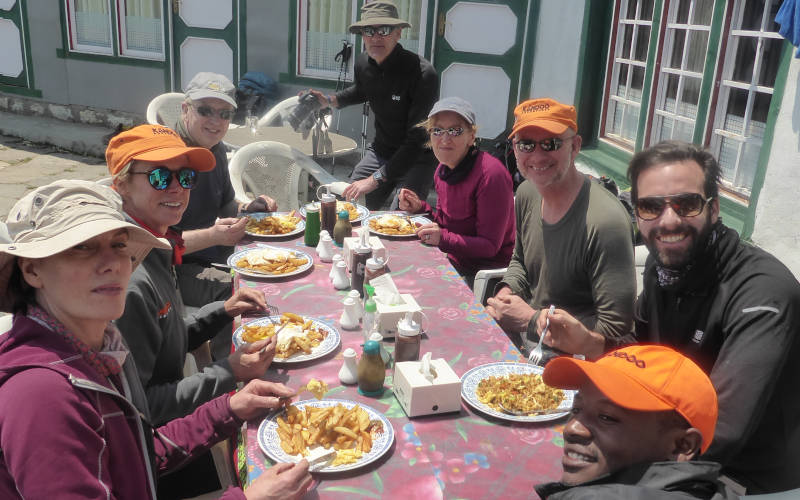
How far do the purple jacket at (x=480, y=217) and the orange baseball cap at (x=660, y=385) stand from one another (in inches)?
98.7

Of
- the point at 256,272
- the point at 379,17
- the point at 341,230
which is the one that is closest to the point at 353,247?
the point at 256,272

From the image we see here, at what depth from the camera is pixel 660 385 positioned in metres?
1.49

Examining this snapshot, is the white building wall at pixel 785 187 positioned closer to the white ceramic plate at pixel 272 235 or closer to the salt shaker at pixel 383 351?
the salt shaker at pixel 383 351

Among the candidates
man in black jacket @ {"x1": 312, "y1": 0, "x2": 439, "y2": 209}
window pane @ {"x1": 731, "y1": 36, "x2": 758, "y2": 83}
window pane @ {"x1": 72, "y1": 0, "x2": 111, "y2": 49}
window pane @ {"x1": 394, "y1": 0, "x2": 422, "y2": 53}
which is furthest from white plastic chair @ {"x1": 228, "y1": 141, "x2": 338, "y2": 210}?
window pane @ {"x1": 72, "y1": 0, "x2": 111, "y2": 49}

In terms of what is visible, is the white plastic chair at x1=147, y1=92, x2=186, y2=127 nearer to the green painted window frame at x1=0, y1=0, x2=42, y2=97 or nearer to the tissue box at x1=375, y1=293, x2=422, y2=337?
the tissue box at x1=375, y1=293, x2=422, y2=337

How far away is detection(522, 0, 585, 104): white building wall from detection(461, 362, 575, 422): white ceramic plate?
197 inches

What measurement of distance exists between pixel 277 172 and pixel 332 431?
3.84 m

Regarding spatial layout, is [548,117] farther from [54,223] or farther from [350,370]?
[54,223]

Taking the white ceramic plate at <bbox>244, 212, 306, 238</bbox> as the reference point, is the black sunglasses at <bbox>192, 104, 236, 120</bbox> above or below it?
above

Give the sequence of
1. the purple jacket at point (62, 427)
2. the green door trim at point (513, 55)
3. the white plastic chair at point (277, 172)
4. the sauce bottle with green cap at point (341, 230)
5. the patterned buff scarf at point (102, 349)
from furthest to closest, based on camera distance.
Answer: the green door trim at point (513, 55), the white plastic chair at point (277, 172), the sauce bottle with green cap at point (341, 230), the patterned buff scarf at point (102, 349), the purple jacket at point (62, 427)

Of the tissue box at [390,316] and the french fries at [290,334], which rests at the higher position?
the tissue box at [390,316]

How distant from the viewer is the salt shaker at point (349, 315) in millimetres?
2789

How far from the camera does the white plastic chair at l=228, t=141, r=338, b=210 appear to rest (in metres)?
5.29

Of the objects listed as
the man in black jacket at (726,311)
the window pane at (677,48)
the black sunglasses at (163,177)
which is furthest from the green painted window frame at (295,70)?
the man in black jacket at (726,311)
